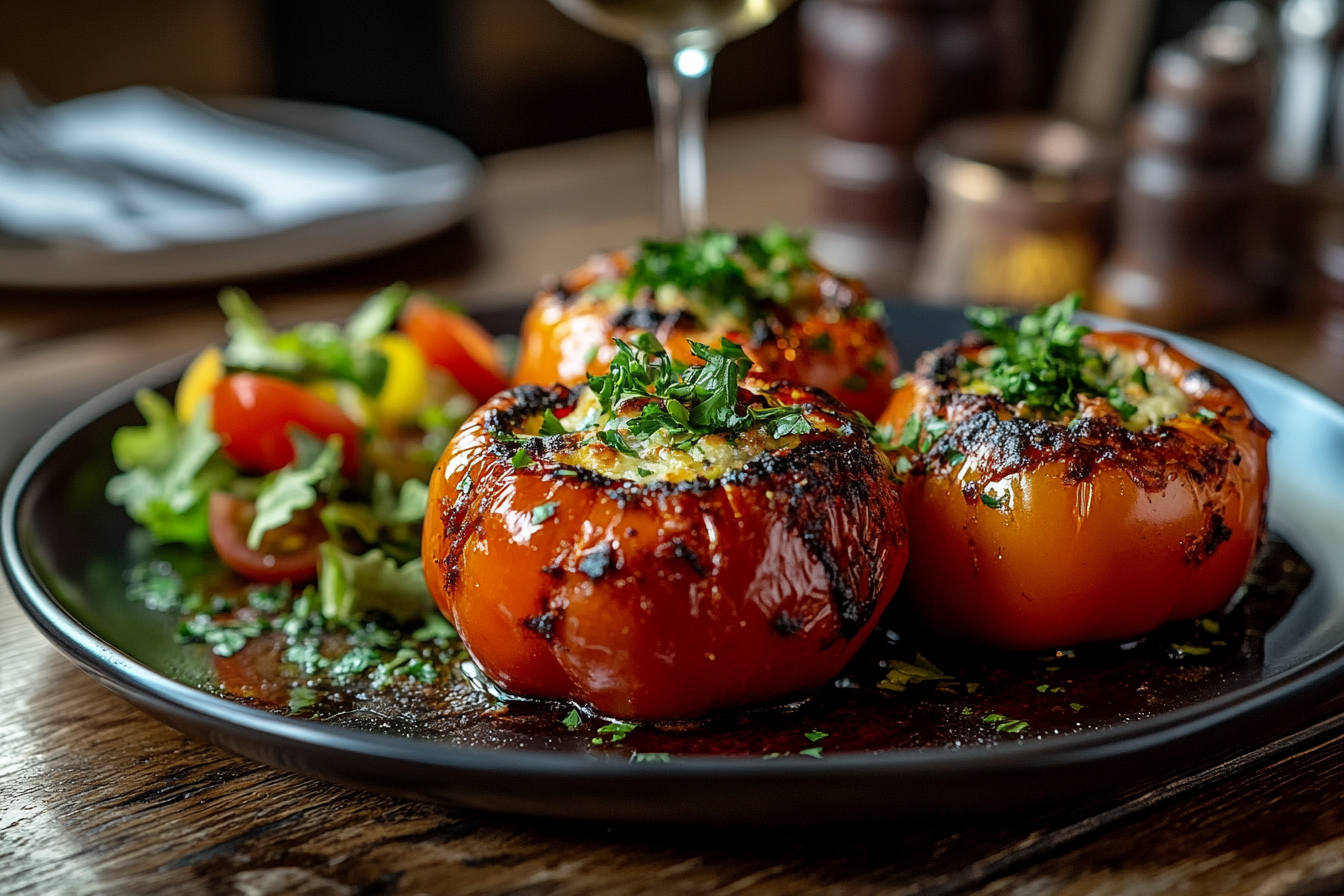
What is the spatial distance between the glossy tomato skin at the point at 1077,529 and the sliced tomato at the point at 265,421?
0.86 m

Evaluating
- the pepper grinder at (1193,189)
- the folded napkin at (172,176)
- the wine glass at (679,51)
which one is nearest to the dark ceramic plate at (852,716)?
the pepper grinder at (1193,189)

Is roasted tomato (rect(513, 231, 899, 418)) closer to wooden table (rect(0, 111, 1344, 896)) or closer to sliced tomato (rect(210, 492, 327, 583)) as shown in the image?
sliced tomato (rect(210, 492, 327, 583))

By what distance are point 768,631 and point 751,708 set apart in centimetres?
11

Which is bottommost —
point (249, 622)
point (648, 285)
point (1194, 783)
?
point (1194, 783)

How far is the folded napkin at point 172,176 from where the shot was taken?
294 cm

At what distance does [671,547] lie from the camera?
4.14 feet

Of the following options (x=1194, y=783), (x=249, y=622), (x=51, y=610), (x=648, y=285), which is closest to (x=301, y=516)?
(x=249, y=622)

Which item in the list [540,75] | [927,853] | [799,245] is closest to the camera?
[927,853]

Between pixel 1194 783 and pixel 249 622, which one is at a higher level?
pixel 249 622

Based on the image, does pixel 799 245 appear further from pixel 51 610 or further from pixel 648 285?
pixel 51 610

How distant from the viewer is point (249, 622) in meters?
1.60

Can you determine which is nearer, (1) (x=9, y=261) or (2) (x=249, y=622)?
(2) (x=249, y=622)

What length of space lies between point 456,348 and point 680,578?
1.01 metres

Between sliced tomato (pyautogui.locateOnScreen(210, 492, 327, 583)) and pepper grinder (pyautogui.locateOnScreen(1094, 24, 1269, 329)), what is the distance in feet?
5.64
